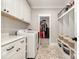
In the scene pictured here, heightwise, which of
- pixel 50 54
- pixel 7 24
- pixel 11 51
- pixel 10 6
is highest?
pixel 10 6

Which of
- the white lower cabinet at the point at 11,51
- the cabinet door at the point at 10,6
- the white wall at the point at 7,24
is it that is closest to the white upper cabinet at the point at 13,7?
the cabinet door at the point at 10,6

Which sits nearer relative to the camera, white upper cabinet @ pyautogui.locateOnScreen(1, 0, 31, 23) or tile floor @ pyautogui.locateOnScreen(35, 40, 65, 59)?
white upper cabinet @ pyautogui.locateOnScreen(1, 0, 31, 23)

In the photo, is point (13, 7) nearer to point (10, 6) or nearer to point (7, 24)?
point (10, 6)

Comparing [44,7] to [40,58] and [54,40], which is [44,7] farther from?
[40,58]

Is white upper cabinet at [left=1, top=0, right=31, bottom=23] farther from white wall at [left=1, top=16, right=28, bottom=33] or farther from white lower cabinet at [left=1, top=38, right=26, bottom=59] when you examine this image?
white lower cabinet at [left=1, top=38, right=26, bottom=59]

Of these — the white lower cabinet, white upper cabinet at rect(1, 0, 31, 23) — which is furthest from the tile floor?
the white lower cabinet

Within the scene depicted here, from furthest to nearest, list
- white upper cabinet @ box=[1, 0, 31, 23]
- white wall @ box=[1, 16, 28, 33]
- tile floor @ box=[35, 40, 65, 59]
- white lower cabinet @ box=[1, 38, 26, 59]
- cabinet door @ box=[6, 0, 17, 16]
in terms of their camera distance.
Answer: tile floor @ box=[35, 40, 65, 59] → white wall @ box=[1, 16, 28, 33] → cabinet door @ box=[6, 0, 17, 16] → white upper cabinet @ box=[1, 0, 31, 23] → white lower cabinet @ box=[1, 38, 26, 59]

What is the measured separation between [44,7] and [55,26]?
4.72 feet

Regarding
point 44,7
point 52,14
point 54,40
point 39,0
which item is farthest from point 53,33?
point 39,0

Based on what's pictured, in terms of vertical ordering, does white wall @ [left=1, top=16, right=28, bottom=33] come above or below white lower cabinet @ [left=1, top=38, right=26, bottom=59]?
above

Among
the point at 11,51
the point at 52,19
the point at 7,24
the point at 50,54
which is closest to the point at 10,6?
the point at 7,24

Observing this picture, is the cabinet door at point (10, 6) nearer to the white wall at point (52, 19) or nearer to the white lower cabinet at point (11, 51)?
the white lower cabinet at point (11, 51)

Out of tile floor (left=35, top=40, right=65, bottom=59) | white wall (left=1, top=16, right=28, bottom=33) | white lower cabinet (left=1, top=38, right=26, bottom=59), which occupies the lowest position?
tile floor (left=35, top=40, right=65, bottom=59)

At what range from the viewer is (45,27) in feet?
31.8
